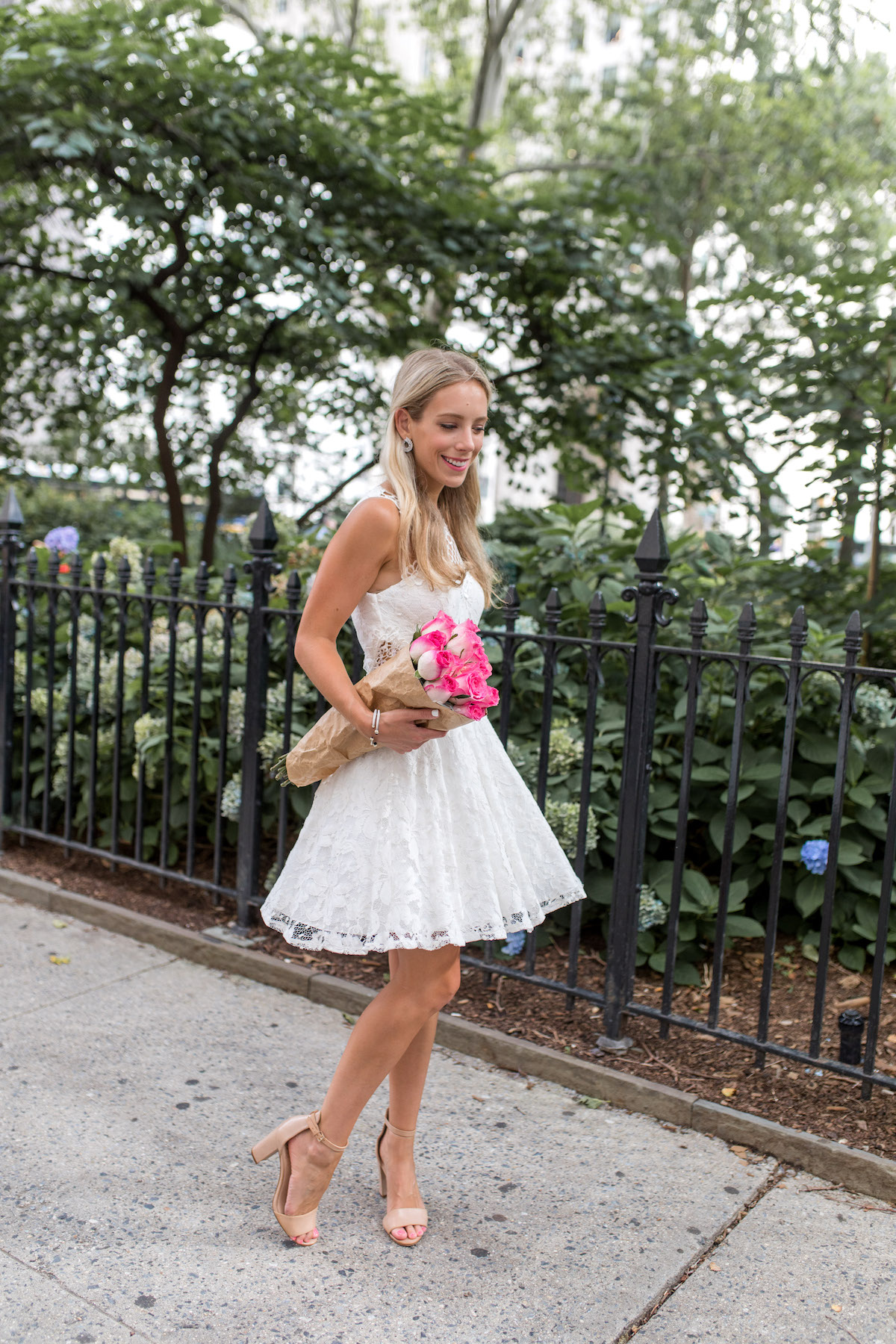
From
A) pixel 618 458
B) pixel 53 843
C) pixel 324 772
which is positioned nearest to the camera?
pixel 324 772

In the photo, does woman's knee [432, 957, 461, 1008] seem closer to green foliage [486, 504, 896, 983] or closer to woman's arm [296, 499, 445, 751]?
woman's arm [296, 499, 445, 751]

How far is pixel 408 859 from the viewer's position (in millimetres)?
2123

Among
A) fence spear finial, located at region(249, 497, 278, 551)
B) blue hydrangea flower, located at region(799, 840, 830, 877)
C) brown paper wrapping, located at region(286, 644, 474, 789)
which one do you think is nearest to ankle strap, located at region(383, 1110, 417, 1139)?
brown paper wrapping, located at region(286, 644, 474, 789)

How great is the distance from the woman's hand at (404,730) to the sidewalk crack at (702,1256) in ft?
3.90

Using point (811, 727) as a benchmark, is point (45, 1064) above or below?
below

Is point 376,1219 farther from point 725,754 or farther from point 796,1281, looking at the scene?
point 725,754

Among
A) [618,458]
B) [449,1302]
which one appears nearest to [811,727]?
[449,1302]

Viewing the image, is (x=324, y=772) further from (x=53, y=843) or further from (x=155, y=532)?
(x=155, y=532)

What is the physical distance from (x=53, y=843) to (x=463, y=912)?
335cm

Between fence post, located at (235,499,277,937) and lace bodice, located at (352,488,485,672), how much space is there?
1570mm

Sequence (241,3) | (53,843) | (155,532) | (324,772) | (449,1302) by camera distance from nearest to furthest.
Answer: (449,1302) < (324,772) < (53,843) < (155,532) < (241,3)

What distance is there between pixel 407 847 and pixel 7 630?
3.28 metres

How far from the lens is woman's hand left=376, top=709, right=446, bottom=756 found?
2045 mm

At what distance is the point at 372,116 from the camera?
711 cm
